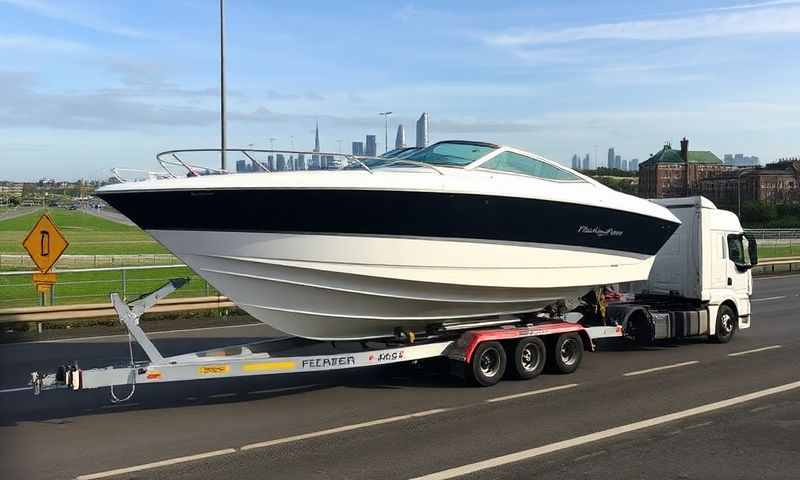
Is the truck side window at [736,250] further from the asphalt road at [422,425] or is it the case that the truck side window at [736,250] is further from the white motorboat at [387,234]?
the white motorboat at [387,234]

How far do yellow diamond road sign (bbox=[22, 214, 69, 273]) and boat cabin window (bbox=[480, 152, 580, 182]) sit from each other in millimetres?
8997

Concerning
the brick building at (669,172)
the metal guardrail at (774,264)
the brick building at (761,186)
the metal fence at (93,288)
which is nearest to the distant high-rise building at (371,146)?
the metal fence at (93,288)

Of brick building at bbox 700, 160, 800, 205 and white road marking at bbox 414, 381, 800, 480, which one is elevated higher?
brick building at bbox 700, 160, 800, 205

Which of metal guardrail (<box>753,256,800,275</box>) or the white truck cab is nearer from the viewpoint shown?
the white truck cab

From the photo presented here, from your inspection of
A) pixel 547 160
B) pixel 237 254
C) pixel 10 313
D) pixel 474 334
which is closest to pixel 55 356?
pixel 10 313

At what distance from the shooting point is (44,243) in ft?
46.1

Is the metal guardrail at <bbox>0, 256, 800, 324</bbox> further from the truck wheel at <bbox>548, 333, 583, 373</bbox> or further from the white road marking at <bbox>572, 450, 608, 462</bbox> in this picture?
the white road marking at <bbox>572, 450, 608, 462</bbox>

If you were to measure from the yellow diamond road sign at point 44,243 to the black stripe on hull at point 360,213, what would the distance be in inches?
291

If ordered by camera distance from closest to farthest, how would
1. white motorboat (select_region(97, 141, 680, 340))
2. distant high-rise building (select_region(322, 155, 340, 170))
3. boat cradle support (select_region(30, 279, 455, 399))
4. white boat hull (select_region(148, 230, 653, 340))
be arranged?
boat cradle support (select_region(30, 279, 455, 399)) < white motorboat (select_region(97, 141, 680, 340)) < white boat hull (select_region(148, 230, 653, 340)) < distant high-rise building (select_region(322, 155, 340, 170))

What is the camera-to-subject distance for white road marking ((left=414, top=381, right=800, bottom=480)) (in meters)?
6.05

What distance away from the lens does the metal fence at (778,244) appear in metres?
42.8

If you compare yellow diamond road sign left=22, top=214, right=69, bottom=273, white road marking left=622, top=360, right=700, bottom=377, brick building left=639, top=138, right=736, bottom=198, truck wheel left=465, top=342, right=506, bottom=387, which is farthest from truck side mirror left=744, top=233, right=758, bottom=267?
brick building left=639, top=138, right=736, bottom=198

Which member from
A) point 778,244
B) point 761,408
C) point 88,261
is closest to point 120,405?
point 761,408

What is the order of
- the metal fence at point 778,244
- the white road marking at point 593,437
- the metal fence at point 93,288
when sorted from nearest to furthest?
the white road marking at point 593,437 < the metal fence at point 93,288 < the metal fence at point 778,244
